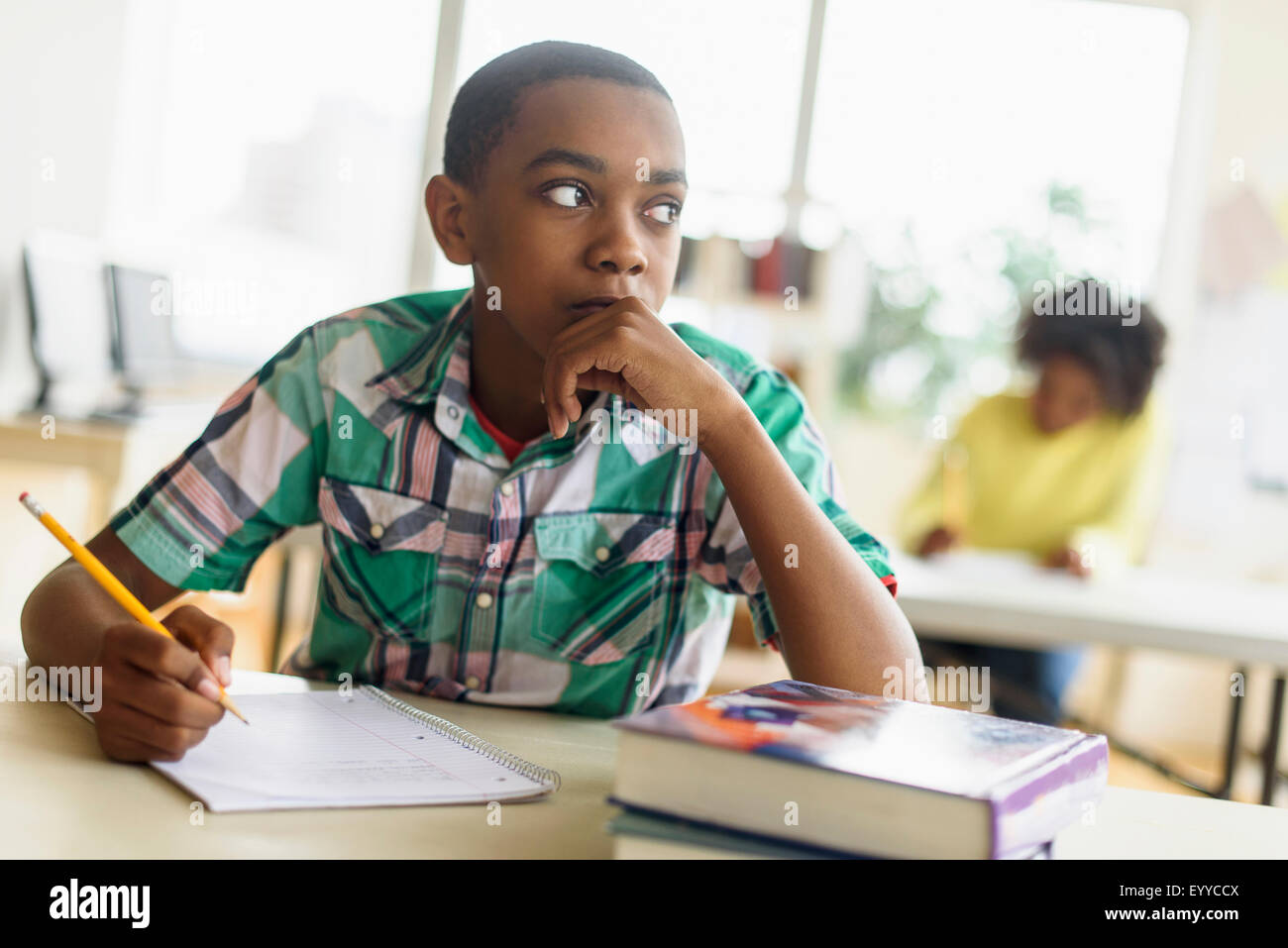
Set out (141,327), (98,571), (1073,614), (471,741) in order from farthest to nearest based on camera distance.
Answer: (141,327) → (1073,614) → (471,741) → (98,571)

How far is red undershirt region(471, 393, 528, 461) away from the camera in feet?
3.79

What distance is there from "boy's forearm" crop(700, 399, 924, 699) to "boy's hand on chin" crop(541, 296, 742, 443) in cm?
3

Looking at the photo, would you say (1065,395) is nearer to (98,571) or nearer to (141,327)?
(141,327)

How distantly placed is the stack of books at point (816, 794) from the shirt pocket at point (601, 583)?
1.55ft

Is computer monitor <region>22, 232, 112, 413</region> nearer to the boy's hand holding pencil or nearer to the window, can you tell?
Result: the window

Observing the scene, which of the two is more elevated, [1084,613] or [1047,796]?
[1047,796]

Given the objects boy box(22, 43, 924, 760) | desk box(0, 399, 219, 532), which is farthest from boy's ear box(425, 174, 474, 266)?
desk box(0, 399, 219, 532)

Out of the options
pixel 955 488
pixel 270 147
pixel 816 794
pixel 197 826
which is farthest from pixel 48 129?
pixel 816 794

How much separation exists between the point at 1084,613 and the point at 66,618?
1.78 metres

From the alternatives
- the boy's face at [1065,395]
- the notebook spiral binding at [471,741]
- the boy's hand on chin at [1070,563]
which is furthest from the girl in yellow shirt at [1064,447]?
the notebook spiral binding at [471,741]

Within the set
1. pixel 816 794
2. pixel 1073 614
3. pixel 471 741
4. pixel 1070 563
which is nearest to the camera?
pixel 816 794

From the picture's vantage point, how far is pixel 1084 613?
2.17m
